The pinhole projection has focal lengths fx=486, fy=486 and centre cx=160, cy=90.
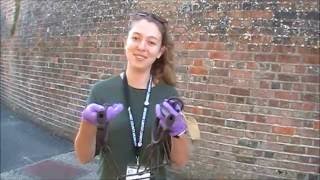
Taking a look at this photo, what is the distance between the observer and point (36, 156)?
629 centimetres

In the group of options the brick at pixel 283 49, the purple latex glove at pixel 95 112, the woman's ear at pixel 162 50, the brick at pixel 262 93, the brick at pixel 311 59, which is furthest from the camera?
the brick at pixel 262 93

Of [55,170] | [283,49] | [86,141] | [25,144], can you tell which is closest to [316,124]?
[283,49]

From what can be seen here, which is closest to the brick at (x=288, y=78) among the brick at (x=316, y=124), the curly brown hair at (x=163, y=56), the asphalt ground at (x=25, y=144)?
the brick at (x=316, y=124)

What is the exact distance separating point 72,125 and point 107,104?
15.2 feet

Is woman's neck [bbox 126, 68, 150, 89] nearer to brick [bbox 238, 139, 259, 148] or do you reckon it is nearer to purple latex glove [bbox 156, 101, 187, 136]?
purple latex glove [bbox 156, 101, 187, 136]

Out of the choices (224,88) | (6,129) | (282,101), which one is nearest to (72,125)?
(6,129)

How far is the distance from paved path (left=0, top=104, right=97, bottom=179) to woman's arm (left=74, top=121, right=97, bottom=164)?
9.84 feet

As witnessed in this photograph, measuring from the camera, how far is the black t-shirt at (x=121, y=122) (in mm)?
2396

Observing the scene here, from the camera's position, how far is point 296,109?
14.6 ft

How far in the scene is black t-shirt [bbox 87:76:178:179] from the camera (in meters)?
2.40

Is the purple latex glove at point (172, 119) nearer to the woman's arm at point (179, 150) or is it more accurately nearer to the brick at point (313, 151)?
the woman's arm at point (179, 150)

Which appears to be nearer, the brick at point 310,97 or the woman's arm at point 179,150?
the woman's arm at point 179,150

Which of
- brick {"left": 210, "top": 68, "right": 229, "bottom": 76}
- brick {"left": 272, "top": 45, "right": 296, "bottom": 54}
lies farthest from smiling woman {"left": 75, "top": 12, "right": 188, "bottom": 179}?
brick {"left": 210, "top": 68, "right": 229, "bottom": 76}

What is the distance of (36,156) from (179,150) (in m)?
4.19
